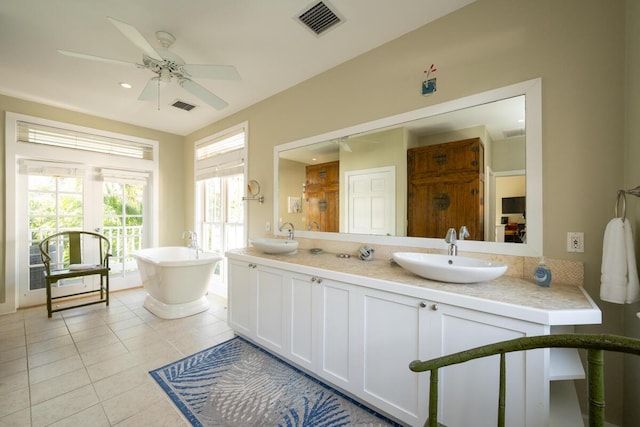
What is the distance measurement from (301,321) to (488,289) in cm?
130

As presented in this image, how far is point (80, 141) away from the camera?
3934 mm

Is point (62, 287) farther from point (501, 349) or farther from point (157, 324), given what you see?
point (501, 349)

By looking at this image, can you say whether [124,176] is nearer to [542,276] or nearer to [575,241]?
[542,276]

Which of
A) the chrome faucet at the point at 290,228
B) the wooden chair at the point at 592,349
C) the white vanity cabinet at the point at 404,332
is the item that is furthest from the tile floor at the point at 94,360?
the wooden chair at the point at 592,349

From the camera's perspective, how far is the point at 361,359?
1.70 m

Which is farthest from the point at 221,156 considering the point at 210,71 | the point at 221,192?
the point at 210,71

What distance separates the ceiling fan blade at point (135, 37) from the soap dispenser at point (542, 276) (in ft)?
9.02

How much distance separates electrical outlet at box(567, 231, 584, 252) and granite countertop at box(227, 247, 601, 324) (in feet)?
0.71

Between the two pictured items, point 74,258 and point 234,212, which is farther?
point 234,212

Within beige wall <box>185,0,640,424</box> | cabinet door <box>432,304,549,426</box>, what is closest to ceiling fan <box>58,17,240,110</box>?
beige wall <box>185,0,640,424</box>

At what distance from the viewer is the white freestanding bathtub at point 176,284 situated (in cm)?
313

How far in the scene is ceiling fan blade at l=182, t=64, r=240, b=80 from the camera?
2.07 meters

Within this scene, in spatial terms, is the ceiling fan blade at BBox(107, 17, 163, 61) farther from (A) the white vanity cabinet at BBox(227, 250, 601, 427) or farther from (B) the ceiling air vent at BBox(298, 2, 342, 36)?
(A) the white vanity cabinet at BBox(227, 250, 601, 427)

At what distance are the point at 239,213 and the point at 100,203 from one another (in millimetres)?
2203
